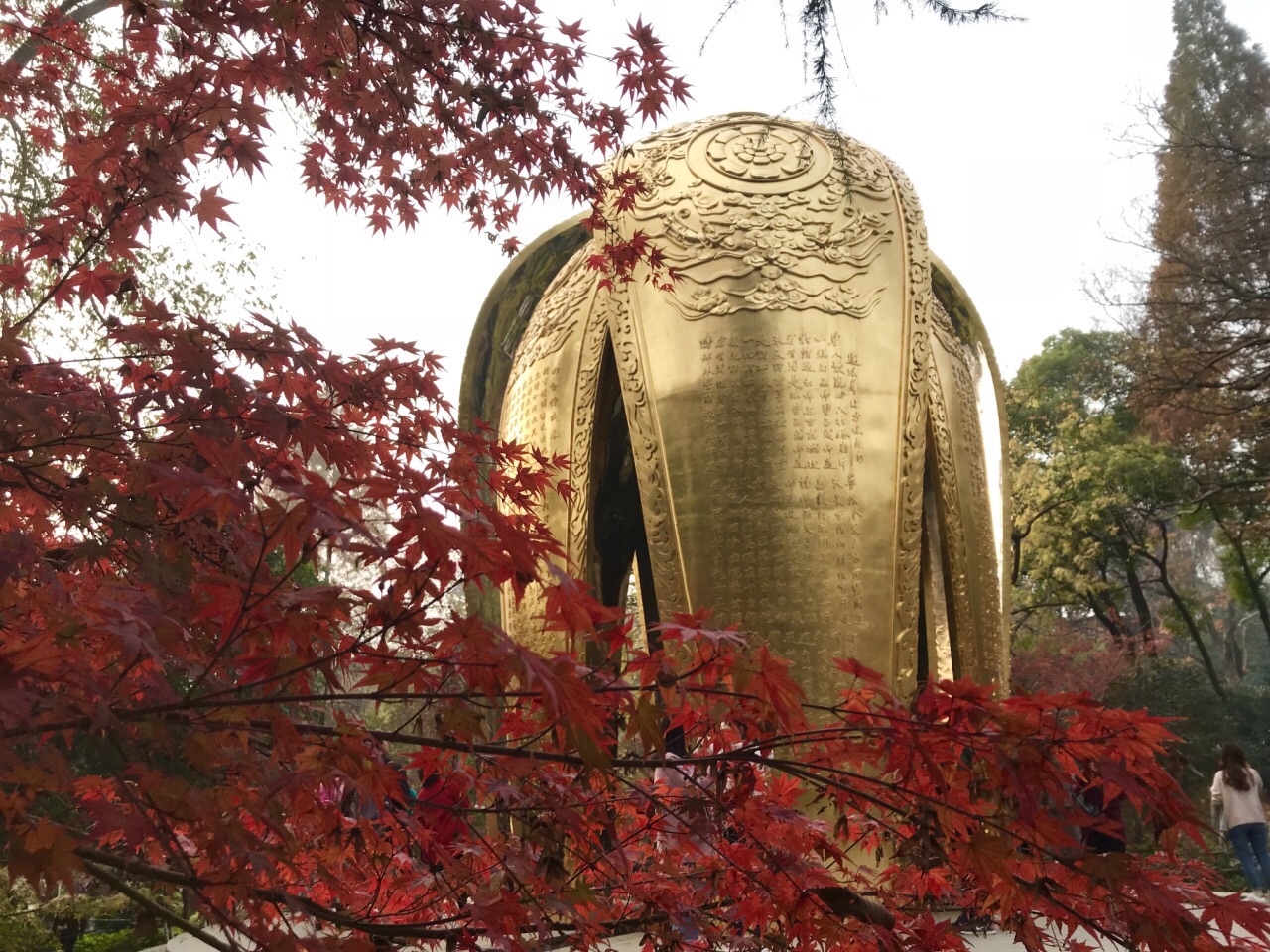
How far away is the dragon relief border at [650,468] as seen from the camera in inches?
197

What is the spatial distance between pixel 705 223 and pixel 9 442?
3.81m

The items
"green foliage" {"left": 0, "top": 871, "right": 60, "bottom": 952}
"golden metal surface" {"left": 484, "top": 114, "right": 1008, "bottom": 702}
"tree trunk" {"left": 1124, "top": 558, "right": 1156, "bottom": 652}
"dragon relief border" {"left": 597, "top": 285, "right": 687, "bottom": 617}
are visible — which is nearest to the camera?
"golden metal surface" {"left": 484, "top": 114, "right": 1008, "bottom": 702}

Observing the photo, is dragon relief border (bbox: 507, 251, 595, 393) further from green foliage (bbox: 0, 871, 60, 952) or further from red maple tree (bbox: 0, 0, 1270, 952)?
green foliage (bbox: 0, 871, 60, 952)

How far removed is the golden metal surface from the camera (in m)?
4.82

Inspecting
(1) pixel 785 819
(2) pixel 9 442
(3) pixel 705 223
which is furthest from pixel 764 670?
(3) pixel 705 223

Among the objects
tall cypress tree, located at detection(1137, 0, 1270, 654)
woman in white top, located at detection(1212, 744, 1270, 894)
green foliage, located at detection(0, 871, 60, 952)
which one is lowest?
green foliage, located at detection(0, 871, 60, 952)

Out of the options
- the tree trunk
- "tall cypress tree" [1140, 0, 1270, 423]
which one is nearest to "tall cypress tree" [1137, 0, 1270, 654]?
"tall cypress tree" [1140, 0, 1270, 423]

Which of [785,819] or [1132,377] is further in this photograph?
[1132,377]

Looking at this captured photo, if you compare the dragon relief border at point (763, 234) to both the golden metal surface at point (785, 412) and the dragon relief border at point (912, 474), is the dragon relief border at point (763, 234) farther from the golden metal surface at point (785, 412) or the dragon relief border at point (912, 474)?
the dragon relief border at point (912, 474)

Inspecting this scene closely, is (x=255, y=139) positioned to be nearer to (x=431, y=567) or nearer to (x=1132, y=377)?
(x=431, y=567)

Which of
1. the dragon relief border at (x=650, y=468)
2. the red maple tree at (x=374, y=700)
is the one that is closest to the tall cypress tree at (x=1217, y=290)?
the dragon relief border at (x=650, y=468)

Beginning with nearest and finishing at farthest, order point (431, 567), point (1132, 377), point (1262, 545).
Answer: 1. point (431, 567)
2. point (1262, 545)
3. point (1132, 377)

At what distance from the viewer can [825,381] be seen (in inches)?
196

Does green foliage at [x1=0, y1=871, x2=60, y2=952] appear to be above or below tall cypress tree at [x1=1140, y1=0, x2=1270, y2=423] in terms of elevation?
below
